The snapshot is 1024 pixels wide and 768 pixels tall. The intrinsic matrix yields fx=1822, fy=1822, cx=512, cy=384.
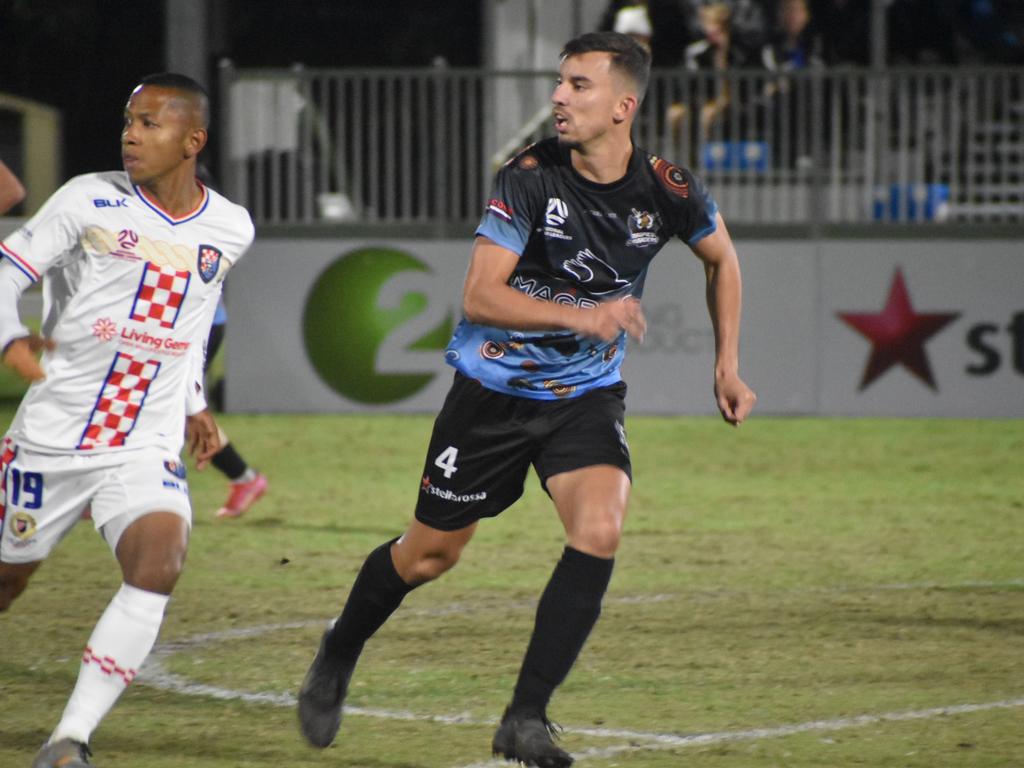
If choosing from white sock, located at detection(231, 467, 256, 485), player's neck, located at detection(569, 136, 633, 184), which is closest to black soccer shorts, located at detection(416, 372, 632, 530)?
player's neck, located at detection(569, 136, 633, 184)

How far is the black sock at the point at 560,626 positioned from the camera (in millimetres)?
5062

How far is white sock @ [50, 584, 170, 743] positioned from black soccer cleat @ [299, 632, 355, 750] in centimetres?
63

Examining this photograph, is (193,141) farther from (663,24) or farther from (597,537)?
(663,24)

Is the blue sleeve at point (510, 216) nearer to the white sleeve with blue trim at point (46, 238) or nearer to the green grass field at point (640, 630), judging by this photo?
the white sleeve with blue trim at point (46, 238)

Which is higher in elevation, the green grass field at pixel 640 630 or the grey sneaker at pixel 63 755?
the grey sneaker at pixel 63 755

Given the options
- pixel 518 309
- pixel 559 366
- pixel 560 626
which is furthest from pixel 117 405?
pixel 560 626

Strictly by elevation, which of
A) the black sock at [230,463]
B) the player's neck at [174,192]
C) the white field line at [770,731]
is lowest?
the black sock at [230,463]

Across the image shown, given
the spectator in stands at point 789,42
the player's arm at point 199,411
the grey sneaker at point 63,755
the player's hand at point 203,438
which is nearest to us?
the grey sneaker at point 63,755

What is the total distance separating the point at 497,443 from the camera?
5.41 meters

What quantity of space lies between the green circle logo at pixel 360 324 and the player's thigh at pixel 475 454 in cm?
933

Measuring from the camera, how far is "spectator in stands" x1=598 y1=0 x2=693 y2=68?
1714 centimetres

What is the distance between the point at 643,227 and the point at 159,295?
1.42 metres

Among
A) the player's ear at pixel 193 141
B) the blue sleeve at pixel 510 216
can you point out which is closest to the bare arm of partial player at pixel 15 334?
the player's ear at pixel 193 141

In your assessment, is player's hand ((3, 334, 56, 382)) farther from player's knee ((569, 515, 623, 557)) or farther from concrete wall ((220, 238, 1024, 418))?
concrete wall ((220, 238, 1024, 418))
